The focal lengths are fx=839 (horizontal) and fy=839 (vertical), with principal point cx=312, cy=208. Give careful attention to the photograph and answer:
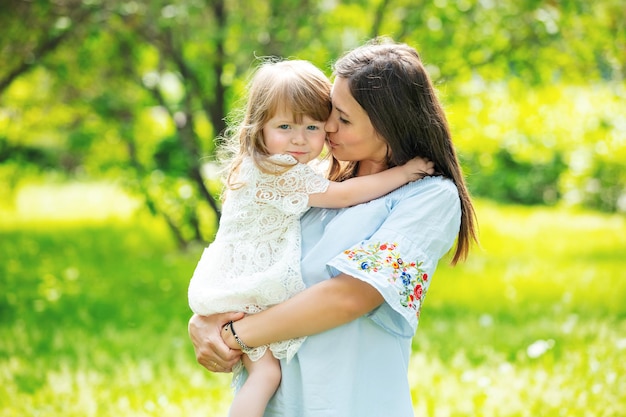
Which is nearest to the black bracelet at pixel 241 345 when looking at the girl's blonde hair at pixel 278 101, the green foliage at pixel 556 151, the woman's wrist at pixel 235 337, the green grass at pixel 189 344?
the woman's wrist at pixel 235 337

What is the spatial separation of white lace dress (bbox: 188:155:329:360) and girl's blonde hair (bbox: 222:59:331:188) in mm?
39

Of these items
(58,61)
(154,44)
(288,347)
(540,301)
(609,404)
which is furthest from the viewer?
(58,61)

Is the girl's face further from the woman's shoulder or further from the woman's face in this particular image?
the woman's shoulder

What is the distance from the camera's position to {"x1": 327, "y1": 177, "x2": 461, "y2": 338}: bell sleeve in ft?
6.72

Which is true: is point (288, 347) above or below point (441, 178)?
below

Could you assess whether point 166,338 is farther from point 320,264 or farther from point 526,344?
point 320,264

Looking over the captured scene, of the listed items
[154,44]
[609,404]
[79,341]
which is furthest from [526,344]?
[154,44]

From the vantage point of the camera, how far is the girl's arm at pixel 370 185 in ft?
7.32

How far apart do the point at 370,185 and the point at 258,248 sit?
351 millimetres

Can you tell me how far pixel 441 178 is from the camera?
222cm

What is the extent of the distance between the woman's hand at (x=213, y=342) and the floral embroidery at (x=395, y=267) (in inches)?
15.6

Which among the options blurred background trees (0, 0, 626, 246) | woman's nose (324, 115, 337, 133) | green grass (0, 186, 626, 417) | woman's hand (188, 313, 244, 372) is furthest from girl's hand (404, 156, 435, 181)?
blurred background trees (0, 0, 626, 246)

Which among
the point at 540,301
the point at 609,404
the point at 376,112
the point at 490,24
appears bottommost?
the point at 540,301

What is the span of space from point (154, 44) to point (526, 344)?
3.93 meters
